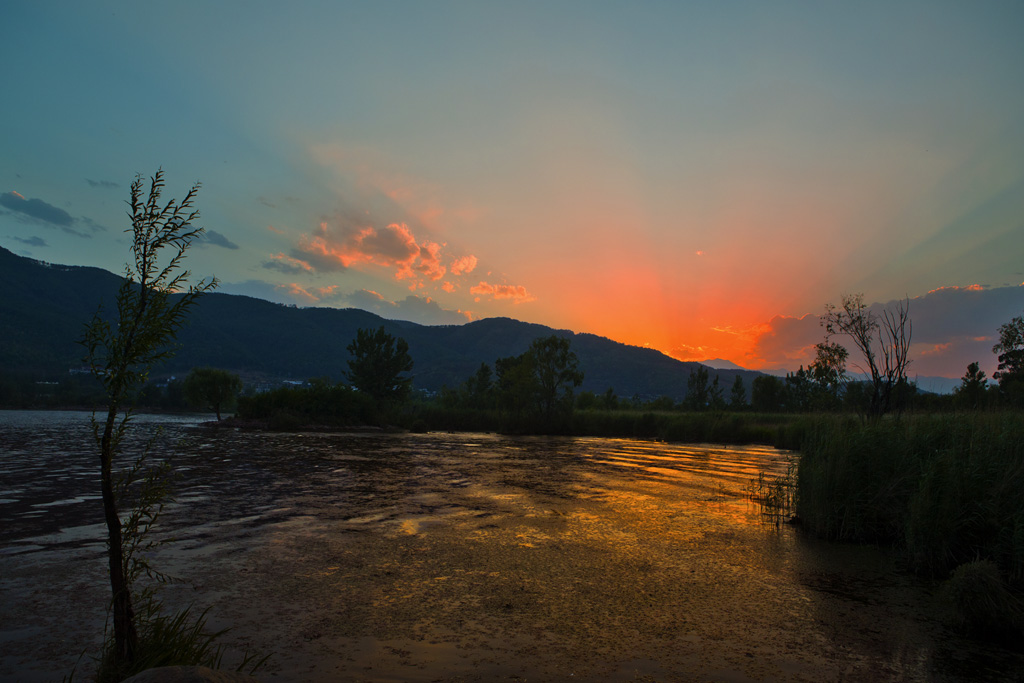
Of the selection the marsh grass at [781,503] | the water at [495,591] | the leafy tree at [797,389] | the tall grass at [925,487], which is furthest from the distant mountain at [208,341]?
the water at [495,591]

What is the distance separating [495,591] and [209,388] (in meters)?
70.2

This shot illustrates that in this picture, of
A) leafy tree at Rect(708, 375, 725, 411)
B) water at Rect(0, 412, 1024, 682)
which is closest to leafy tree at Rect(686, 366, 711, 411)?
leafy tree at Rect(708, 375, 725, 411)

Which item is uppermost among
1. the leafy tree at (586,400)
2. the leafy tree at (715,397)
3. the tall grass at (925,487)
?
the leafy tree at (715,397)

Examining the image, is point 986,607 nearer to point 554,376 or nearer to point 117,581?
point 117,581

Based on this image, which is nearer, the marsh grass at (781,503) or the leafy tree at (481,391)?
the marsh grass at (781,503)

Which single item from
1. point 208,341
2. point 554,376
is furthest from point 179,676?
point 208,341

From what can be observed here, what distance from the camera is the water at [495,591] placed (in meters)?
5.21

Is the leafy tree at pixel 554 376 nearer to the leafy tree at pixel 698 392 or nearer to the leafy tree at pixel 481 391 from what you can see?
the leafy tree at pixel 481 391

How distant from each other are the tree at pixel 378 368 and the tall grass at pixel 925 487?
199 feet

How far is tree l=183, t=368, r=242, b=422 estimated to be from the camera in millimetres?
66250

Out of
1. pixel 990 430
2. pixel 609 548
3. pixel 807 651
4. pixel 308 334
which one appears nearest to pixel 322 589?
pixel 609 548

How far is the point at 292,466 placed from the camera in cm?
2155

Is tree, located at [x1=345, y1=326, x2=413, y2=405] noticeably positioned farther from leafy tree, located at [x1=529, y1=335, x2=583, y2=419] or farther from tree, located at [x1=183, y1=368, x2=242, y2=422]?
leafy tree, located at [x1=529, y1=335, x2=583, y2=419]

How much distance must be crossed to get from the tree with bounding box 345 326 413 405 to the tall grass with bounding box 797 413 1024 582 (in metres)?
60.6
